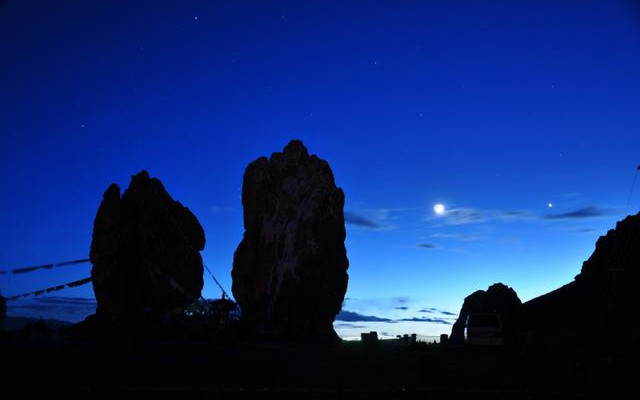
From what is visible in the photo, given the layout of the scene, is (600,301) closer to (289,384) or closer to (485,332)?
(485,332)

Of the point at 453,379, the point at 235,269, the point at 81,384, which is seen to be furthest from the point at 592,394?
the point at 235,269

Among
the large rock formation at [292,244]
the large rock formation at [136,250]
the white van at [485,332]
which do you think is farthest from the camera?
the large rock formation at [136,250]

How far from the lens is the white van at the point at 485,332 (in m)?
28.2

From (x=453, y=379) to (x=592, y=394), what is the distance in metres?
3.53

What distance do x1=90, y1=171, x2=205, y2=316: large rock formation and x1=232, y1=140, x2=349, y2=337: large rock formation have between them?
40.9 feet

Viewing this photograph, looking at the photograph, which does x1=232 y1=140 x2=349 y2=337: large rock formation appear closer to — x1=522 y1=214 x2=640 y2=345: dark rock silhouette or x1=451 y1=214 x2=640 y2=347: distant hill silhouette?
x1=451 y1=214 x2=640 y2=347: distant hill silhouette

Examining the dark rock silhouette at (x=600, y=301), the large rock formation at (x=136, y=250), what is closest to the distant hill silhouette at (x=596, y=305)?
the dark rock silhouette at (x=600, y=301)

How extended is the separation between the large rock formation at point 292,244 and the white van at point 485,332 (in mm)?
43398

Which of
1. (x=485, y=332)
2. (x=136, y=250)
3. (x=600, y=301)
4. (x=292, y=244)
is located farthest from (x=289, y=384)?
(x=600, y=301)

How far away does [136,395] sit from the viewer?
345 inches

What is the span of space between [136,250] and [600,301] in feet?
247

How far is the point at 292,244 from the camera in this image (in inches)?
3273

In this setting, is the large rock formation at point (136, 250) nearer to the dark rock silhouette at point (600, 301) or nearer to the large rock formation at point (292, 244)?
the large rock formation at point (292, 244)

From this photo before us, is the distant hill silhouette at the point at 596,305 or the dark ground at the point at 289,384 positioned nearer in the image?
the dark ground at the point at 289,384
